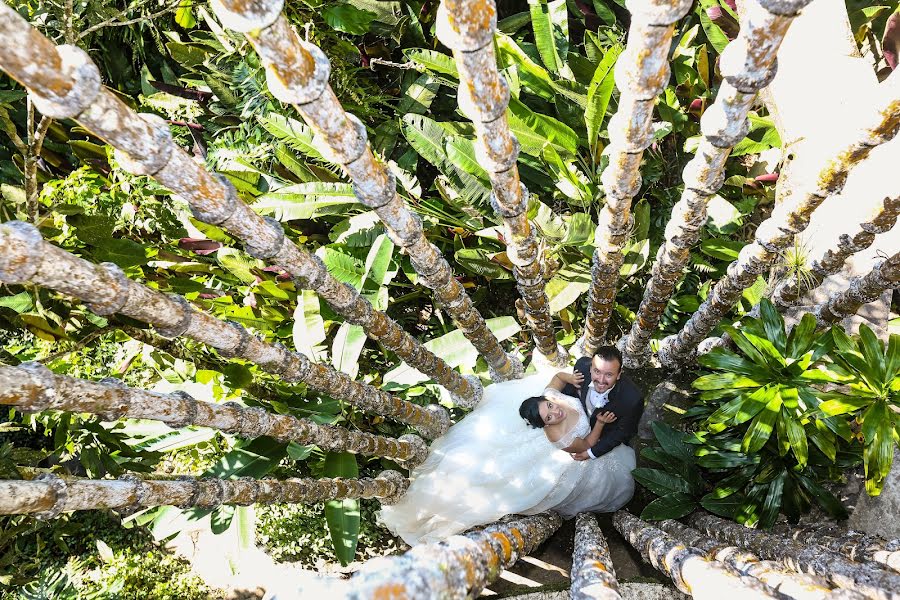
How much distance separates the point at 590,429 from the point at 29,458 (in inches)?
95.0

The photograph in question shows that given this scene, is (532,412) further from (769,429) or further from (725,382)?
(769,429)

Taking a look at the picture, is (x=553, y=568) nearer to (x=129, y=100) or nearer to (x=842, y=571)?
(x=842, y=571)

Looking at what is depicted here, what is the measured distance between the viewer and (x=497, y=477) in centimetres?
274

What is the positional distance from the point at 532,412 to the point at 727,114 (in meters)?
1.59

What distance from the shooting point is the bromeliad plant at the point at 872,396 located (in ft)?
7.21

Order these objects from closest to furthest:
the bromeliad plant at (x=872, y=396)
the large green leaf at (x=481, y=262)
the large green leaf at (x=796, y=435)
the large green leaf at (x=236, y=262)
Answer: the bromeliad plant at (x=872, y=396) → the large green leaf at (x=796, y=435) → the large green leaf at (x=236, y=262) → the large green leaf at (x=481, y=262)

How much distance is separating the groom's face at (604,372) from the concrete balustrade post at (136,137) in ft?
3.76

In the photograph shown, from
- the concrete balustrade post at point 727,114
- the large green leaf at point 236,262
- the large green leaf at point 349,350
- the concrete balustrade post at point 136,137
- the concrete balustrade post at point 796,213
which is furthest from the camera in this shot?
the large green leaf at point 236,262

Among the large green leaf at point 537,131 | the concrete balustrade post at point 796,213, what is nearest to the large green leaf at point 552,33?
the large green leaf at point 537,131

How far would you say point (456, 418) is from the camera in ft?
11.6

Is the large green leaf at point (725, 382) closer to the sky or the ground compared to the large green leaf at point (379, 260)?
closer to the sky

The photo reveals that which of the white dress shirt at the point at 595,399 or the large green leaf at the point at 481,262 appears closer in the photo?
the white dress shirt at the point at 595,399

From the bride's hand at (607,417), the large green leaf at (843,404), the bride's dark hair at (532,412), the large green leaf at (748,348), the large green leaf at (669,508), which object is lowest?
the large green leaf at (669,508)

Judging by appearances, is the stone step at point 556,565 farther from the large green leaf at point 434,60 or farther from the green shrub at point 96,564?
the large green leaf at point 434,60
